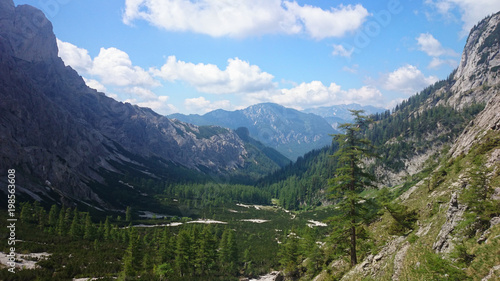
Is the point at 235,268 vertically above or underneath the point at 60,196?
underneath

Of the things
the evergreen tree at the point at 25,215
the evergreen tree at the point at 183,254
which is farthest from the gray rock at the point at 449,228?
the evergreen tree at the point at 25,215

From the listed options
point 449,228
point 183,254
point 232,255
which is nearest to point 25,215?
point 183,254

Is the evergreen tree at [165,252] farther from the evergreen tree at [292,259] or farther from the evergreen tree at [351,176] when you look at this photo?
the evergreen tree at [351,176]

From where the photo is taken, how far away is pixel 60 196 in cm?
9900

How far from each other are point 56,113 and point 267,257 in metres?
163

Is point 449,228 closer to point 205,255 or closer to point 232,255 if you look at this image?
point 205,255

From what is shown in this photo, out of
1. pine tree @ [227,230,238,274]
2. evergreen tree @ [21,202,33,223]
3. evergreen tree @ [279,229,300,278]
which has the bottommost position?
pine tree @ [227,230,238,274]

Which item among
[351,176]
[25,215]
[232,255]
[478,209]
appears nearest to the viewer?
[478,209]

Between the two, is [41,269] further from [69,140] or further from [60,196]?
[69,140]

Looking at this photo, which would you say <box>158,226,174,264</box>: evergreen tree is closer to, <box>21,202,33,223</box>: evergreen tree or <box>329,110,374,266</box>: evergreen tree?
<box>21,202,33,223</box>: evergreen tree

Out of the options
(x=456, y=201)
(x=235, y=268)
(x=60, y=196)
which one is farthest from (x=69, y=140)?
(x=456, y=201)

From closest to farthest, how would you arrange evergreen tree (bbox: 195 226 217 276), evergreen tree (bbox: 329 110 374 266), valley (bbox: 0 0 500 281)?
1. valley (bbox: 0 0 500 281)
2. evergreen tree (bbox: 329 110 374 266)
3. evergreen tree (bbox: 195 226 217 276)

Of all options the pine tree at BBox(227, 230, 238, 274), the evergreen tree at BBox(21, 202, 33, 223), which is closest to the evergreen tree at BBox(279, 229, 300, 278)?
the pine tree at BBox(227, 230, 238, 274)

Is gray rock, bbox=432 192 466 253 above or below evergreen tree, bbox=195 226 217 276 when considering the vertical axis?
above
